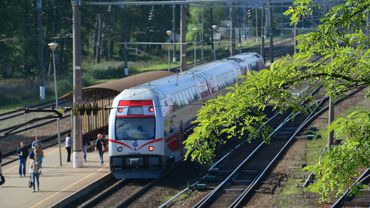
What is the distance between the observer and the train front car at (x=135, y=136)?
24.2 metres

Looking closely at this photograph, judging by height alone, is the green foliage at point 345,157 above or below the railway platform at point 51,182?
above

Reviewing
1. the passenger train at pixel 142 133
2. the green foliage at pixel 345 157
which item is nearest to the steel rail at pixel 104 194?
the passenger train at pixel 142 133

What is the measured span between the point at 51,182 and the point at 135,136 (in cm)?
305

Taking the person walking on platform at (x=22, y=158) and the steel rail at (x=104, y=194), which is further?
the person walking on platform at (x=22, y=158)

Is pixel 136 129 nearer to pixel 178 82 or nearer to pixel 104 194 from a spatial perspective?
pixel 104 194

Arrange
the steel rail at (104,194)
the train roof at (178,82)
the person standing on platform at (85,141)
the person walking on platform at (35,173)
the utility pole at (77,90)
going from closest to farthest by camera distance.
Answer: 1. the steel rail at (104,194)
2. the person walking on platform at (35,173)
3. the train roof at (178,82)
4. the utility pole at (77,90)
5. the person standing on platform at (85,141)

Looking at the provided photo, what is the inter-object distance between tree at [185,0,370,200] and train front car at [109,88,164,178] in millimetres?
14258

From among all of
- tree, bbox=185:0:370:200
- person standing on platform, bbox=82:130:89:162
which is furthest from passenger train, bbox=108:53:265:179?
tree, bbox=185:0:370:200

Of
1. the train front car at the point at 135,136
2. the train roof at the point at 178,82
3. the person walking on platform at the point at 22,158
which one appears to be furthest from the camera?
the person walking on platform at the point at 22,158

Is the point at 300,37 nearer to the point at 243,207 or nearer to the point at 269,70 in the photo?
the point at 269,70

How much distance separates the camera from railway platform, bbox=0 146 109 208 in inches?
853

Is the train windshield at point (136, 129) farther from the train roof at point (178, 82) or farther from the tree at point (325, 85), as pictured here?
the tree at point (325, 85)

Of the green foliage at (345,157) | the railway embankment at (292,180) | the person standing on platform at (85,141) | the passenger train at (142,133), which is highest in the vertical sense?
the green foliage at (345,157)

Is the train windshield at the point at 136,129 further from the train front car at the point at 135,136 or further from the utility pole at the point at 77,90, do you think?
the utility pole at the point at 77,90
